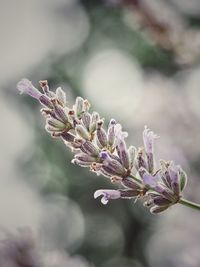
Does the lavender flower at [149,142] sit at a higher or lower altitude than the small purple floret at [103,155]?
higher

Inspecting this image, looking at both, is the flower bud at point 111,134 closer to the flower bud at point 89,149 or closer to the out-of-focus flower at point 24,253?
the flower bud at point 89,149

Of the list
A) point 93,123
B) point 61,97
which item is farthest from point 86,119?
point 61,97

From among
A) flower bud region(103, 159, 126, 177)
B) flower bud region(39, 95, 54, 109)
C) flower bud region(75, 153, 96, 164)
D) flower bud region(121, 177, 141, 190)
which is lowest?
flower bud region(75, 153, 96, 164)

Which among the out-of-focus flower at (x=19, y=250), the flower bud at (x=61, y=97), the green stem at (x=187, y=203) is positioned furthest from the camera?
the out-of-focus flower at (x=19, y=250)

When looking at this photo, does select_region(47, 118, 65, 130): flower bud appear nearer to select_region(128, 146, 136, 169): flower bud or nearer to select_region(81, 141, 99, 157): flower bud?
select_region(81, 141, 99, 157): flower bud

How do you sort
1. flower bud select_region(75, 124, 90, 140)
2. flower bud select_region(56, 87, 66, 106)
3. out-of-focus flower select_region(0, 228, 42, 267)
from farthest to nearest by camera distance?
out-of-focus flower select_region(0, 228, 42, 267)
flower bud select_region(56, 87, 66, 106)
flower bud select_region(75, 124, 90, 140)

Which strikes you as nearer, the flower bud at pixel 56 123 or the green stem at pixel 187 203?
the green stem at pixel 187 203

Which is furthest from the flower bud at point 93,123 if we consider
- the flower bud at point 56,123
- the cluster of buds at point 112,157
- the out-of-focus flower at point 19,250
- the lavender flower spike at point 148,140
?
the out-of-focus flower at point 19,250

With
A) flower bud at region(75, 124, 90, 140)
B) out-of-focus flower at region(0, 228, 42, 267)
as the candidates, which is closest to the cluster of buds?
flower bud at region(75, 124, 90, 140)

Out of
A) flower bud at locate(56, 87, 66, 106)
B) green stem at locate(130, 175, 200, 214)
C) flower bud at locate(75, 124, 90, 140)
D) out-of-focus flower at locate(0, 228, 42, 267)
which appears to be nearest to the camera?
green stem at locate(130, 175, 200, 214)
